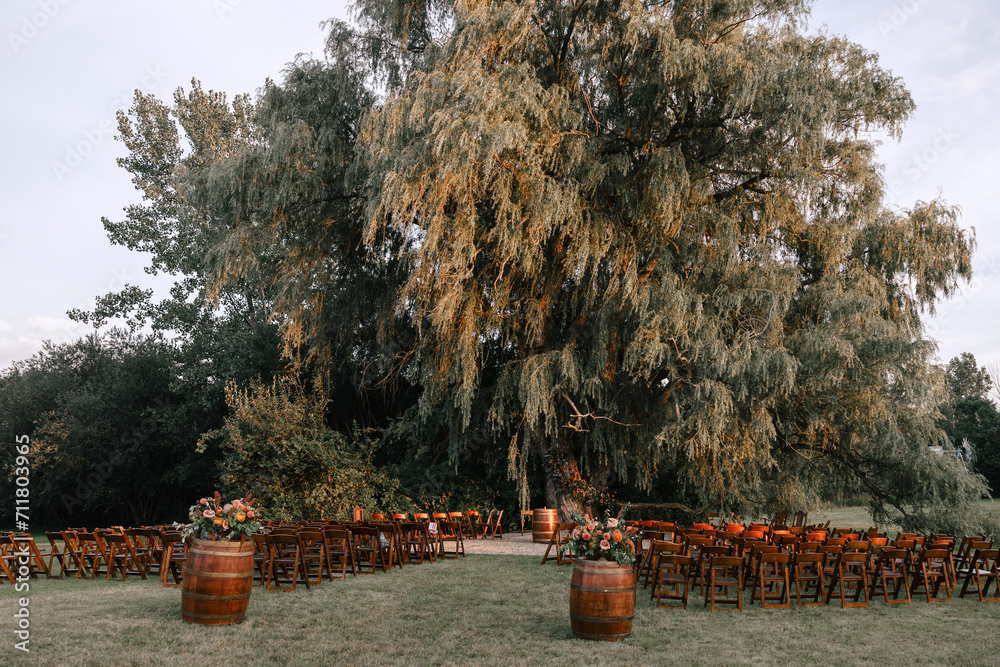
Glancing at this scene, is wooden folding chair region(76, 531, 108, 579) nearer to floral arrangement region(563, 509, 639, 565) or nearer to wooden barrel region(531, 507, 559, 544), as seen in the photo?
floral arrangement region(563, 509, 639, 565)

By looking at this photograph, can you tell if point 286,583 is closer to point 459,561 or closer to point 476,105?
point 459,561

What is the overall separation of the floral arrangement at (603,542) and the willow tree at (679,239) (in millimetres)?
5709

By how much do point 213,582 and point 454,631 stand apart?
2.17m

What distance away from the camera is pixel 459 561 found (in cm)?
1141

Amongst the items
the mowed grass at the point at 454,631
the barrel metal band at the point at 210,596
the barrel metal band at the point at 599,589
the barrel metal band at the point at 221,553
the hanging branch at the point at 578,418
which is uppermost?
the hanging branch at the point at 578,418

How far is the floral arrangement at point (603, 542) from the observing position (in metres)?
6.05

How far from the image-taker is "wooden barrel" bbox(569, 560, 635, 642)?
5.90 m

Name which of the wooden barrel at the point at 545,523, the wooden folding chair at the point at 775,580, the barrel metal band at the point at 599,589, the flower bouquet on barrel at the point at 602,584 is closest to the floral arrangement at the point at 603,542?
the flower bouquet on barrel at the point at 602,584

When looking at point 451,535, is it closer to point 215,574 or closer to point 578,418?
point 578,418

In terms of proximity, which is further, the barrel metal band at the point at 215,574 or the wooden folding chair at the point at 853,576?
the wooden folding chair at the point at 853,576

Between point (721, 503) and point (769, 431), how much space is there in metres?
3.63

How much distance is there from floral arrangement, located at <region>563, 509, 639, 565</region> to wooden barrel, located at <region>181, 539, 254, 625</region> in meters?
2.98

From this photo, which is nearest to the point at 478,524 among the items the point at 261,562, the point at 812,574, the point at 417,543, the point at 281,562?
the point at 417,543

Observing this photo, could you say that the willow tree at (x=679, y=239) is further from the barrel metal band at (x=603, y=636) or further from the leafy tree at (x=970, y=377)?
the leafy tree at (x=970, y=377)
